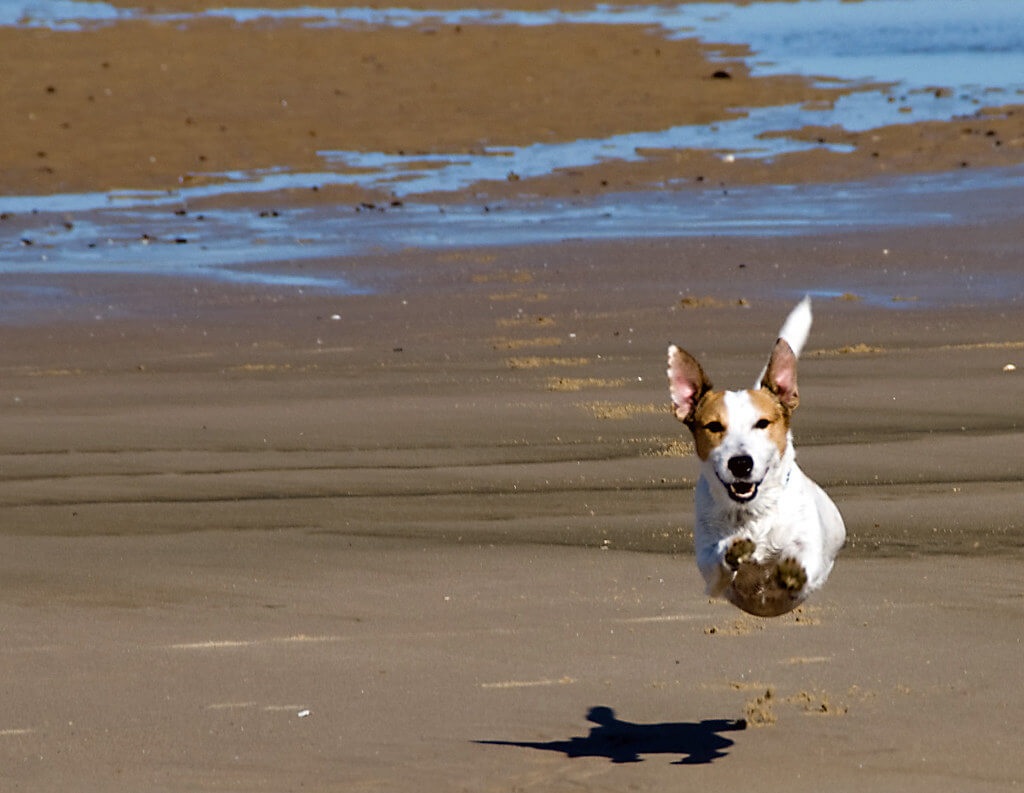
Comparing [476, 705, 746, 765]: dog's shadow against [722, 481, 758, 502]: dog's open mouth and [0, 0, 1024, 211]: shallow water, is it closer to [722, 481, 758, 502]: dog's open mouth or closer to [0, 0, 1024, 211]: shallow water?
[722, 481, 758, 502]: dog's open mouth

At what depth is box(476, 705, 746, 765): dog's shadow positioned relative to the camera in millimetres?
5730

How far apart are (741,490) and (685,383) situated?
Answer: 0.43m

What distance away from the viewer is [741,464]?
17.8ft

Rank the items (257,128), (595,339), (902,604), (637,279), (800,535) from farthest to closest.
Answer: (257,128) → (637,279) → (595,339) → (902,604) → (800,535)

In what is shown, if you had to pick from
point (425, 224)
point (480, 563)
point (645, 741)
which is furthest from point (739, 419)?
point (425, 224)

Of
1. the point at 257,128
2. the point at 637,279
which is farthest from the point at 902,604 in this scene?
the point at 257,128

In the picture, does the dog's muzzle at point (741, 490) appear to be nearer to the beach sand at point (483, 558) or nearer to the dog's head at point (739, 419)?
the dog's head at point (739, 419)

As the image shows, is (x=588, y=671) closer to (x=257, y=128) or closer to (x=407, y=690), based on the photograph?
(x=407, y=690)

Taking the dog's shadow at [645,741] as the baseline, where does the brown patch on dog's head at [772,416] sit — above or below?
above

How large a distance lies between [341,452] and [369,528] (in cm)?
131

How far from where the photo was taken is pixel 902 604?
23.2 feet

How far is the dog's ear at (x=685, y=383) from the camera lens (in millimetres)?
5695

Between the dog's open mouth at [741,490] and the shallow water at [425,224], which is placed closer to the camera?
the dog's open mouth at [741,490]

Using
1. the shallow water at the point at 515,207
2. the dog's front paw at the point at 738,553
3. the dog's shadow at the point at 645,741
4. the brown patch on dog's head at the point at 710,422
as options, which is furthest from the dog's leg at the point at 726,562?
the shallow water at the point at 515,207
